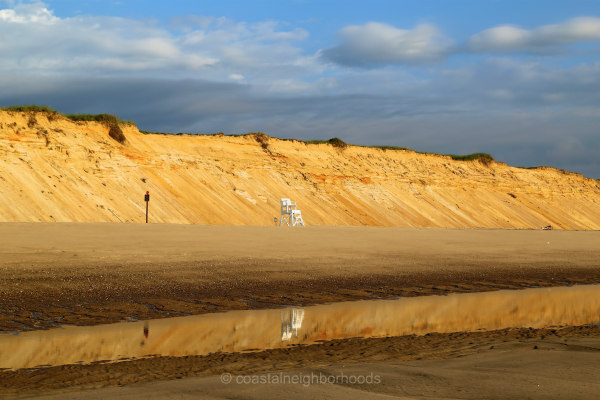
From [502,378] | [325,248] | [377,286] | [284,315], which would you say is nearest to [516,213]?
[325,248]

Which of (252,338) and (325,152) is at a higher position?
(325,152)

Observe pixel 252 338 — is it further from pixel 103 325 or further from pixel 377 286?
pixel 377 286

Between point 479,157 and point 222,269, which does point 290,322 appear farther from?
point 479,157

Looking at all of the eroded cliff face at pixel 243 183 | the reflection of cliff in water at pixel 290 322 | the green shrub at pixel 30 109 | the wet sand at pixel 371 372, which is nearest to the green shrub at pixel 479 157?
the eroded cliff face at pixel 243 183

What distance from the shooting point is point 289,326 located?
859 centimetres

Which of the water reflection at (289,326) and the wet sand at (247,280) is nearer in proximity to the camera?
the wet sand at (247,280)

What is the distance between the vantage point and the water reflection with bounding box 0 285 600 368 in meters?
6.71

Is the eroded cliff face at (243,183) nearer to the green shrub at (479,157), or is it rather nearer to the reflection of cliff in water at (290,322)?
the green shrub at (479,157)

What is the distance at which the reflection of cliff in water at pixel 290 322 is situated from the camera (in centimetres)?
796

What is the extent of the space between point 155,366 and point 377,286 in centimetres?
722

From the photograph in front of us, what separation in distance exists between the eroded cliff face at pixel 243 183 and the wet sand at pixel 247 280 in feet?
39.7

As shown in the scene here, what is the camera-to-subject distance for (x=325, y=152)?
4984 cm

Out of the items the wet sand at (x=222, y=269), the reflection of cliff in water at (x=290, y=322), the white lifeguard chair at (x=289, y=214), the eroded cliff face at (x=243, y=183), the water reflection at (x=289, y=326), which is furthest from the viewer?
the white lifeguard chair at (x=289, y=214)

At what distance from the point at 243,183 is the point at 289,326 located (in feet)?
105
